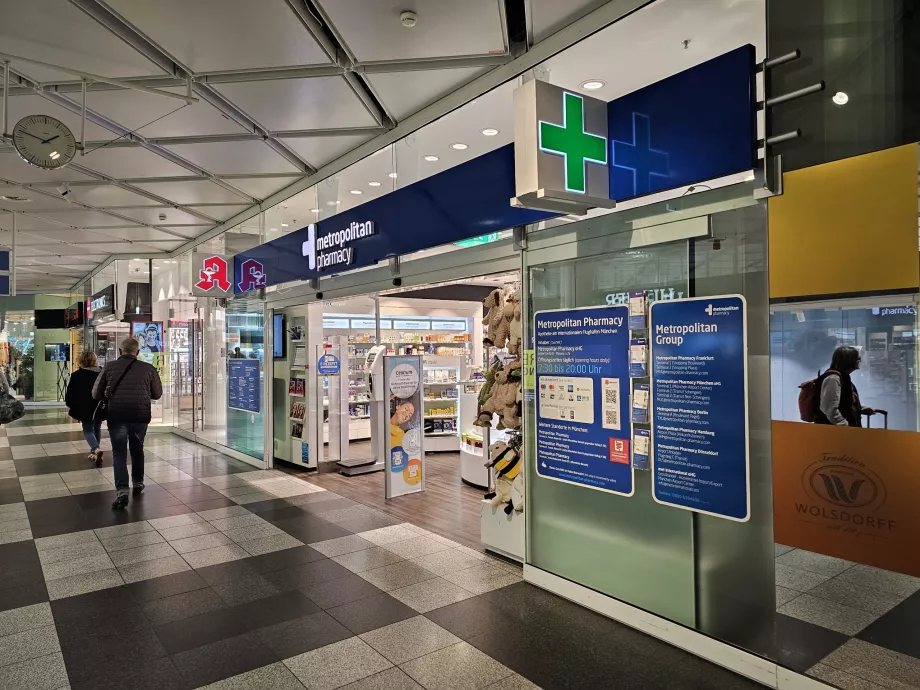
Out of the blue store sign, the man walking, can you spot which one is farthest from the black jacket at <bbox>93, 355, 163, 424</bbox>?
the blue store sign

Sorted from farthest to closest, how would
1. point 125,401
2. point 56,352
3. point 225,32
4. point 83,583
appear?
point 56,352 < point 125,401 < point 83,583 < point 225,32

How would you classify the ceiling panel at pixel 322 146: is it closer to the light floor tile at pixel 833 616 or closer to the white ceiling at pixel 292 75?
the white ceiling at pixel 292 75

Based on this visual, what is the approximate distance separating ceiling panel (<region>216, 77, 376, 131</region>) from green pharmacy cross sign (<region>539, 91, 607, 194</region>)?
217cm

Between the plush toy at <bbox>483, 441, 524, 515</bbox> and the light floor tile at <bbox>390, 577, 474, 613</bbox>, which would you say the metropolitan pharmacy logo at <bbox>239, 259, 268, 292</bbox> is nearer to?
the plush toy at <bbox>483, 441, 524, 515</bbox>

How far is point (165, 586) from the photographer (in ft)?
13.6

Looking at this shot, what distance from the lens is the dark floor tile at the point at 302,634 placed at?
3.28 m

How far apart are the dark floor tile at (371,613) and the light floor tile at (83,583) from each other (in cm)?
169

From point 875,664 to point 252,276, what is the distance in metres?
7.93

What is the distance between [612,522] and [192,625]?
255cm

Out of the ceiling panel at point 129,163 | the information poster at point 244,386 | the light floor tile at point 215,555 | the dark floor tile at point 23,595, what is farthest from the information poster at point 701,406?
the information poster at point 244,386

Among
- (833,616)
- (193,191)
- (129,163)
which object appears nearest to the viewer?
(833,616)

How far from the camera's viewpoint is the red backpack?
2.83 meters

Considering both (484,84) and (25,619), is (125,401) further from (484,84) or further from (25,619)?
(484,84)

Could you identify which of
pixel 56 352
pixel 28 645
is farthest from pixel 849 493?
pixel 56 352
